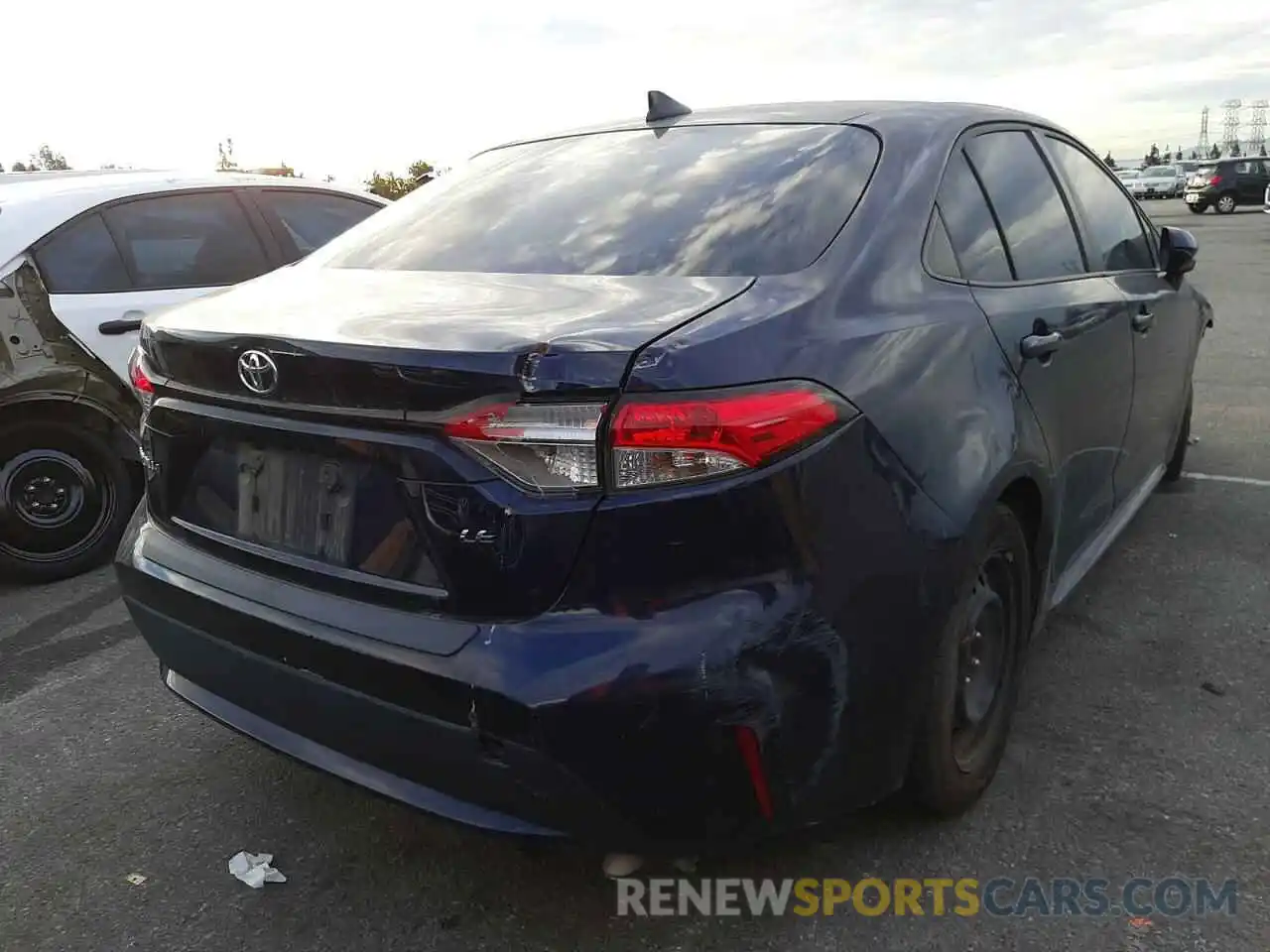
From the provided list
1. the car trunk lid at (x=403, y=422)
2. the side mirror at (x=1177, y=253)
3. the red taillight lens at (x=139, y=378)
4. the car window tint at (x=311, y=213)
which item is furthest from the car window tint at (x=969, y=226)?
the car window tint at (x=311, y=213)

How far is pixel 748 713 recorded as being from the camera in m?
1.85

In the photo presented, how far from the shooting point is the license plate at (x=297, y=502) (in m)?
2.02

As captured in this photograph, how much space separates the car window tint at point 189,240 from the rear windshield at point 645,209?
2.11m

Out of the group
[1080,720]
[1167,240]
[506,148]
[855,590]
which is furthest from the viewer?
[1167,240]

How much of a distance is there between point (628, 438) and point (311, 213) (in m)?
4.05

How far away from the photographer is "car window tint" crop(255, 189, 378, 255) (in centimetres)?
515

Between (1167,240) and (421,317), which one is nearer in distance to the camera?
(421,317)

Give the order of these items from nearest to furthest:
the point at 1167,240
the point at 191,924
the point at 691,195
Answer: the point at 191,924, the point at 691,195, the point at 1167,240

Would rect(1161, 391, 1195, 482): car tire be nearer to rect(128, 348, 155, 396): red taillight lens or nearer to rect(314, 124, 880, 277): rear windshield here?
rect(314, 124, 880, 277): rear windshield

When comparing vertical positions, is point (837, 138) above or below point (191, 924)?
above

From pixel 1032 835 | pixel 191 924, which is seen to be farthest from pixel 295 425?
pixel 1032 835

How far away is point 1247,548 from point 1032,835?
2.39 m

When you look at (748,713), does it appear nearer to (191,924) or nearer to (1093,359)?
(191,924)

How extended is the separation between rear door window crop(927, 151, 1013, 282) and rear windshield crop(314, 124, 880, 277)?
0.23 metres
